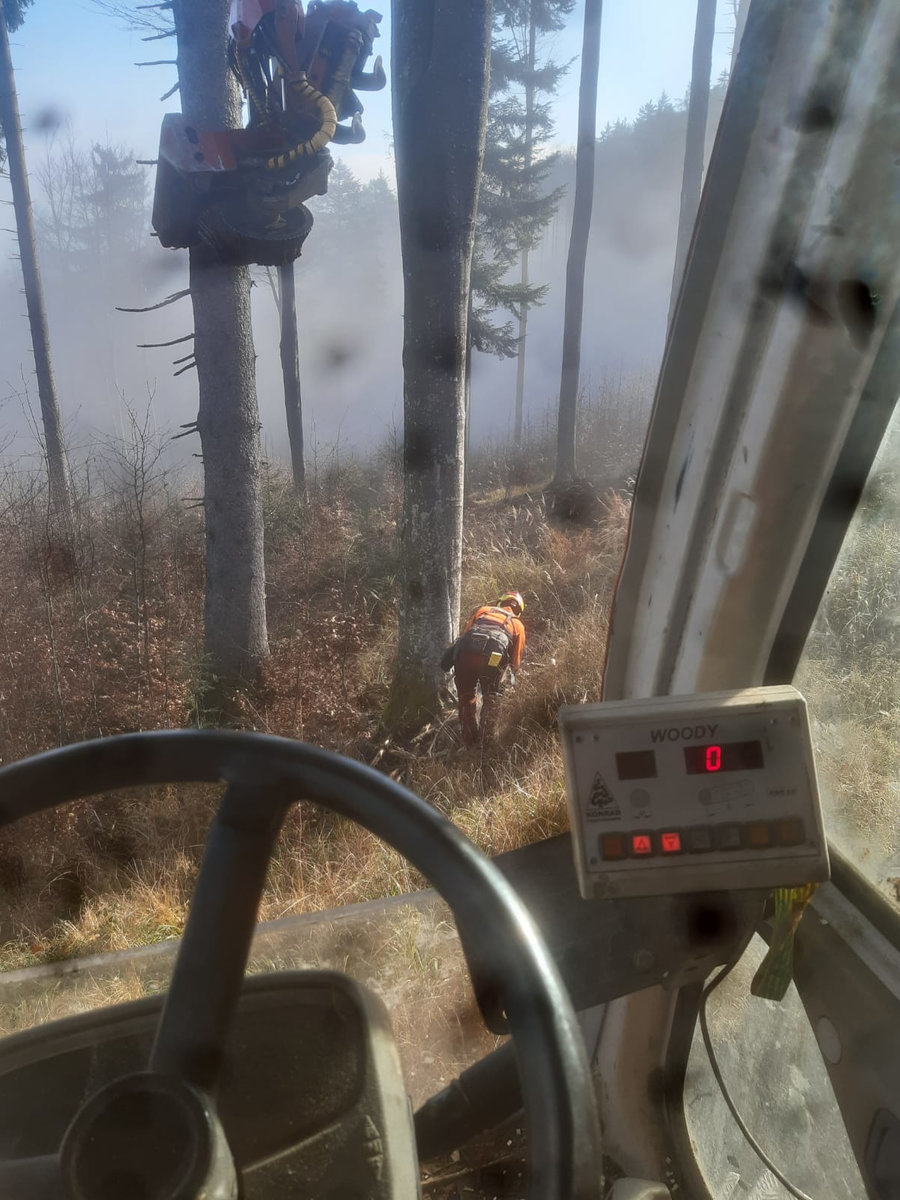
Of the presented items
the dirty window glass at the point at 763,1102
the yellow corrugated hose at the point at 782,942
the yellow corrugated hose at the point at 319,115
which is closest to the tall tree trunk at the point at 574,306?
the yellow corrugated hose at the point at 319,115

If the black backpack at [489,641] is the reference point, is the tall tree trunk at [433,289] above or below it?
above

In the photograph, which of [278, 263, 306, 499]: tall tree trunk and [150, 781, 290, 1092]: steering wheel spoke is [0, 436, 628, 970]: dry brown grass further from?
[278, 263, 306, 499]: tall tree trunk

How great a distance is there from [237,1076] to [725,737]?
1056 millimetres

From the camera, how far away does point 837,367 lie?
105 centimetres

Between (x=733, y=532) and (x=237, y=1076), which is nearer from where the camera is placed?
(x=733, y=532)

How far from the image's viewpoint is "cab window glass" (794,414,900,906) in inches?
47.7

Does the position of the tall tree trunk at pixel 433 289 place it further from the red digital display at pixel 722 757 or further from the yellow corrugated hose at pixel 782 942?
the red digital display at pixel 722 757

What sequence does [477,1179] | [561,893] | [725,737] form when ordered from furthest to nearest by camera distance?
[477,1179]
[561,893]
[725,737]

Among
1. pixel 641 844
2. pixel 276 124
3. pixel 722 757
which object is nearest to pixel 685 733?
Result: pixel 722 757

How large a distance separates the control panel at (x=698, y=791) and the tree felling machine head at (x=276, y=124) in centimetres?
376

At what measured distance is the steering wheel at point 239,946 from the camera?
2.75ft

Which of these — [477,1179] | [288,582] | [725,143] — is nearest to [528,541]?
[288,582]

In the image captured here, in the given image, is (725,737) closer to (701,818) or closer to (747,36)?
(701,818)

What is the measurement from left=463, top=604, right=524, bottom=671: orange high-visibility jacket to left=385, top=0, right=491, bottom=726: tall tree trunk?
2.71ft
